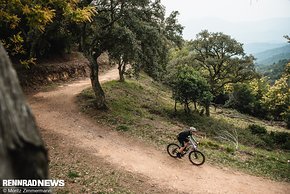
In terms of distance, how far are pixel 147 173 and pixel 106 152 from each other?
9.61ft

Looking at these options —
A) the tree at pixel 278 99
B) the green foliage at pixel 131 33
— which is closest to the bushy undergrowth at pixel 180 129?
the green foliage at pixel 131 33

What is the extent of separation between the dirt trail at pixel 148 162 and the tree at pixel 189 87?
10.4m

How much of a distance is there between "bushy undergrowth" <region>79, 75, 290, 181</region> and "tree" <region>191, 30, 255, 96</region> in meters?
7.73

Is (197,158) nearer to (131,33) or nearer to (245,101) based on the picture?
(131,33)

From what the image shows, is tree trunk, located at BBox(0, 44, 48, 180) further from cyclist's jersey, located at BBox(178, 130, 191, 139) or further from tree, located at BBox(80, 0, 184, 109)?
tree, located at BBox(80, 0, 184, 109)

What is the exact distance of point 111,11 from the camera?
20.2m

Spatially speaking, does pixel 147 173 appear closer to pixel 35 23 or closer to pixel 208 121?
pixel 35 23

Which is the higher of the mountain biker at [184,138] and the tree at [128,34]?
the tree at [128,34]

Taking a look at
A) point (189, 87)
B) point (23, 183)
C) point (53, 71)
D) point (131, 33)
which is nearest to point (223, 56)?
point (189, 87)

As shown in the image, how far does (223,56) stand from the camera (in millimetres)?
33781

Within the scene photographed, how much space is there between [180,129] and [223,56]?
15.6 meters

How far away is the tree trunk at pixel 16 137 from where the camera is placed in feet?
6.36

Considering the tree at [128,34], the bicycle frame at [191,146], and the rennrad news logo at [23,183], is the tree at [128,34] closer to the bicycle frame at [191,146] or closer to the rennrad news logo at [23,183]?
the bicycle frame at [191,146]

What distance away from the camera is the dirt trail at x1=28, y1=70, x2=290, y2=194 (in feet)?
42.8
